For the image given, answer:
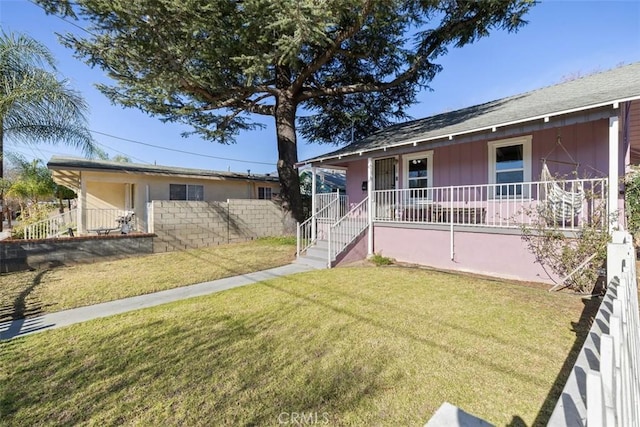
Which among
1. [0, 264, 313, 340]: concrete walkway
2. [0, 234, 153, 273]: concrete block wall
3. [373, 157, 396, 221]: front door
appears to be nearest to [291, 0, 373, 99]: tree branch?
[373, 157, 396, 221]: front door

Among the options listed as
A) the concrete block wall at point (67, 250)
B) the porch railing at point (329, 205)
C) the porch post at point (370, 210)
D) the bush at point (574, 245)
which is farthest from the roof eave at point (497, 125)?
the concrete block wall at point (67, 250)

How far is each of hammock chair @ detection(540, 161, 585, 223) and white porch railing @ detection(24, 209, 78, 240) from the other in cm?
1306

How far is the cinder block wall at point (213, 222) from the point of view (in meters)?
10.6

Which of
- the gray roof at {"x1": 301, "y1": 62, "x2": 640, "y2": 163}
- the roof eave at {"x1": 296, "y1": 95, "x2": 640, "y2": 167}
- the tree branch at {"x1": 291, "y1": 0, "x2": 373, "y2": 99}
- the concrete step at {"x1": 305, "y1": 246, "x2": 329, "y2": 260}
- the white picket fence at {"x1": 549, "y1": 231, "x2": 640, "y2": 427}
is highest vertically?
the tree branch at {"x1": 291, "y1": 0, "x2": 373, "y2": 99}

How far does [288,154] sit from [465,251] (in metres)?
8.13

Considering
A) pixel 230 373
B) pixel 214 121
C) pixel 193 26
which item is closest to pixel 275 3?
pixel 193 26

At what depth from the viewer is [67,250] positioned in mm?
8438

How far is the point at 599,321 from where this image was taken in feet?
6.56

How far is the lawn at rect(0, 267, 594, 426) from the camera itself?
93.4 inches

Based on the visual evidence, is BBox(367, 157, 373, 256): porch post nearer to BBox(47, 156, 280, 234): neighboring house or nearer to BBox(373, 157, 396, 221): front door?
BBox(373, 157, 396, 221): front door

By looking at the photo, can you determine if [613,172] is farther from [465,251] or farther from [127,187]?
[127,187]

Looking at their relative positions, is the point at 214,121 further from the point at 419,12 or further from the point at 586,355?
the point at 586,355

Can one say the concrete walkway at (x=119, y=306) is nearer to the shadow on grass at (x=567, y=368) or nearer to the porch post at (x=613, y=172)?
Result: the shadow on grass at (x=567, y=368)

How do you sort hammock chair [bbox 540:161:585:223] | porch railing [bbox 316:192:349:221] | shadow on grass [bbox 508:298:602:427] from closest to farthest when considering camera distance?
1. shadow on grass [bbox 508:298:602:427]
2. hammock chair [bbox 540:161:585:223]
3. porch railing [bbox 316:192:349:221]
